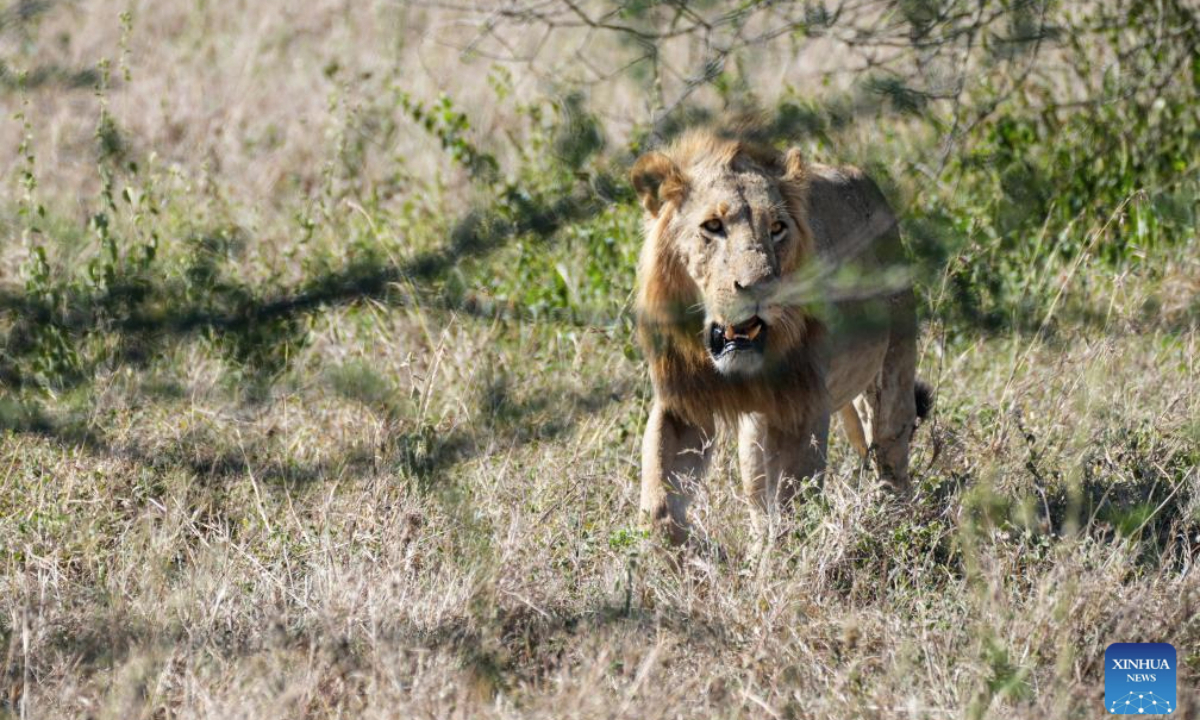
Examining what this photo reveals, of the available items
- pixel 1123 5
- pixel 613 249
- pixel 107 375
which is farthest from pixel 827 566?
pixel 1123 5

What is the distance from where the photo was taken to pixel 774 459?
5.30 m

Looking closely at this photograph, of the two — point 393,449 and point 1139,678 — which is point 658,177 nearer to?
point 393,449

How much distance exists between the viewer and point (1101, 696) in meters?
4.19

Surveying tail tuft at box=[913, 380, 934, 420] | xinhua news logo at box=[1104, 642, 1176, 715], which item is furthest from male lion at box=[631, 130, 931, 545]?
xinhua news logo at box=[1104, 642, 1176, 715]

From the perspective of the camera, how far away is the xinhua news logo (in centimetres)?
411

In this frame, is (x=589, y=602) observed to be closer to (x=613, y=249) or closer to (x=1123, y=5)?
(x=613, y=249)

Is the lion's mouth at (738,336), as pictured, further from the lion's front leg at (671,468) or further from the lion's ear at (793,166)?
the lion's ear at (793,166)

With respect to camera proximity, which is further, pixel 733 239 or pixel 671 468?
pixel 671 468

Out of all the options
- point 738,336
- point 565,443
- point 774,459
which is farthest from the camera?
point 565,443

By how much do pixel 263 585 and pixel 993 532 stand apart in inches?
85.4

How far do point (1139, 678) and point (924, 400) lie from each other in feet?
6.45

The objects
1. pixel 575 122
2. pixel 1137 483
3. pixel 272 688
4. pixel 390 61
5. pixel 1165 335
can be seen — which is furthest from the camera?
pixel 390 61

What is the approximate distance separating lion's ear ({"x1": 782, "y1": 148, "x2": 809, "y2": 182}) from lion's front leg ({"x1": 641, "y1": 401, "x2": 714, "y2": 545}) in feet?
2.80

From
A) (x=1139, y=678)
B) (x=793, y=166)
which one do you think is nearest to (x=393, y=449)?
(x=793, y=166)
